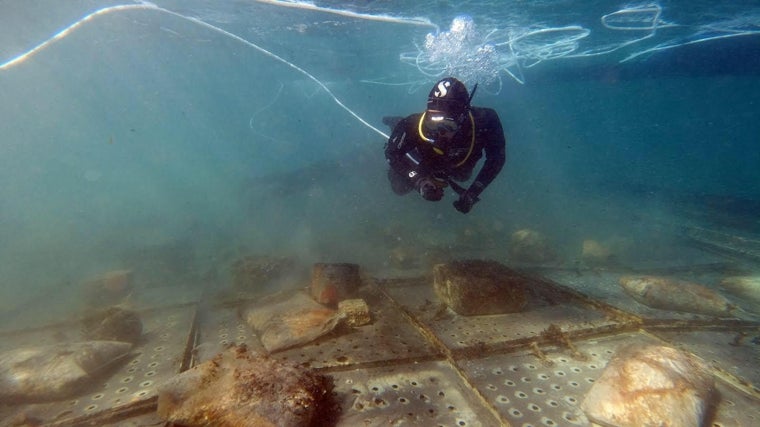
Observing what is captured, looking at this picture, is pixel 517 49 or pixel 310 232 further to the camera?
pixel 517 49

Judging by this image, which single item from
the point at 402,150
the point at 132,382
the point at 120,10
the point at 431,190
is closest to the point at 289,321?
the point at 132,382

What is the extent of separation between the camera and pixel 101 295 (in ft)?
26.4

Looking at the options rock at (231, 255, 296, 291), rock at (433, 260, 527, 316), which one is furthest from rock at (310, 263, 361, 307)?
rock at (231, 255, 296, 291)

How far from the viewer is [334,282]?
17.0 feet

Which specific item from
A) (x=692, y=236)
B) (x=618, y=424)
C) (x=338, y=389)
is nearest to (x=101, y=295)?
→ (x=338, y=389)

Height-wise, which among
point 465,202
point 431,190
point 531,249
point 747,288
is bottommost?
point 747,288

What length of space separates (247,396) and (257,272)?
214 inches

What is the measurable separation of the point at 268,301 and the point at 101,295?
5.60 metres

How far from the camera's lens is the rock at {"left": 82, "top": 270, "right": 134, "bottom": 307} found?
8003 millimetres

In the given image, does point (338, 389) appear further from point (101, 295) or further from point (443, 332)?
point (101, 295)

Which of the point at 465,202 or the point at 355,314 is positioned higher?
the point at 465,202

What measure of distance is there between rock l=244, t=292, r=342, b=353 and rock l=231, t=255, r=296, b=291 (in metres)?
2.53

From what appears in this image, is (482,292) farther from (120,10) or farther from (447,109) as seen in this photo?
(120,10)

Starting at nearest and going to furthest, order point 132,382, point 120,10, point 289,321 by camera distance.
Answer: point 132,382
point 289,321
point 120,10
